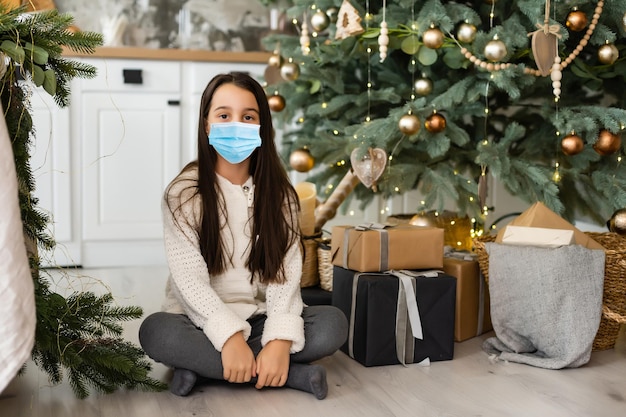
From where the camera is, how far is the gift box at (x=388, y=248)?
1947 mm

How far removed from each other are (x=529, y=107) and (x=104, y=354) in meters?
1.73

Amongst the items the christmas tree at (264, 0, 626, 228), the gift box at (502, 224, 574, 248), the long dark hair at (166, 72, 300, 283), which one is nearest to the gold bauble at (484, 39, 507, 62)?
the christmas tree at (264, 0, 626, 228)

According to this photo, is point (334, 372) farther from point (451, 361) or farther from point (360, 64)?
point (360, 64)

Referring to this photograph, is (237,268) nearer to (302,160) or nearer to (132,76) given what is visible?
(302,160)

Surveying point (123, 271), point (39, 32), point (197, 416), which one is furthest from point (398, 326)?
point (123, 271)

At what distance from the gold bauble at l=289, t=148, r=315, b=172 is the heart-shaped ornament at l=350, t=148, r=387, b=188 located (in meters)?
0.35

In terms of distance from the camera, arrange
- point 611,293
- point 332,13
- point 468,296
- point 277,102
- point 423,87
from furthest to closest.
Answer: point 277,102
point 332,13
point 423,87
point 468,296
point 611,293

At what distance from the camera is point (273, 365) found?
164 centimetres

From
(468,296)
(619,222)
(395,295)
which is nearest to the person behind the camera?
(395,295)

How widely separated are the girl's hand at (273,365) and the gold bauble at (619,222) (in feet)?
3.87

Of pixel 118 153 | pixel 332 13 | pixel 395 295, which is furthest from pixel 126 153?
pixel 395 295

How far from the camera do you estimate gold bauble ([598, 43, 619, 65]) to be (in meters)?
2.29

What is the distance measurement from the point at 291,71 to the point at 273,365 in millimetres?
1346

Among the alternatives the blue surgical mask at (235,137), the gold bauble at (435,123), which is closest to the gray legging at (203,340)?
the blue surgical mask at (235,137)
